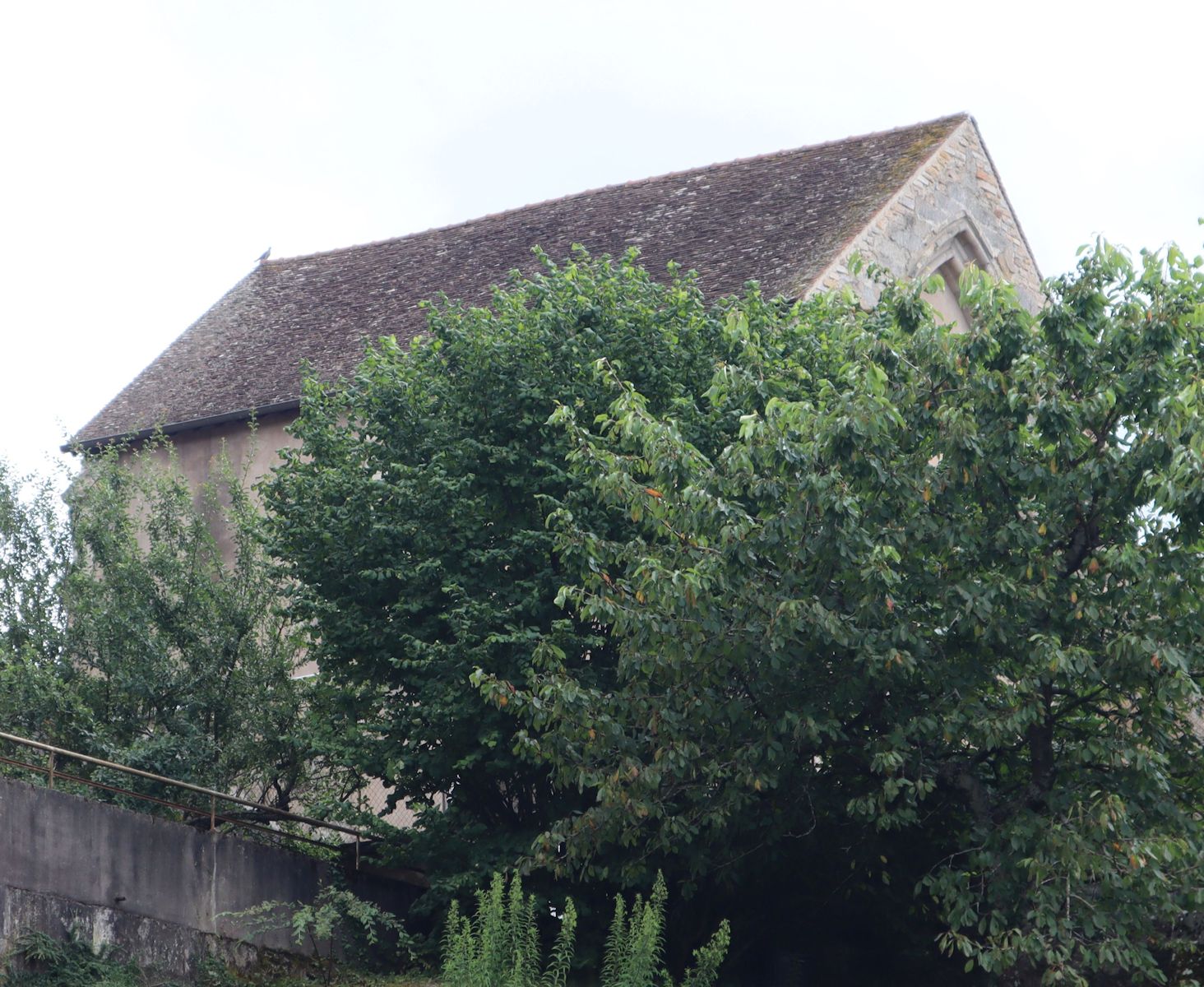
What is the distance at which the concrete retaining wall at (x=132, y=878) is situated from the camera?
13273mm

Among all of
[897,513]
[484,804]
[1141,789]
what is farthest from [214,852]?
[1141,789]

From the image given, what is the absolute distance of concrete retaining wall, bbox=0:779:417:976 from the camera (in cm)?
1327

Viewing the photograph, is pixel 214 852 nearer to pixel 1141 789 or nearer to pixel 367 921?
pixel 367 921

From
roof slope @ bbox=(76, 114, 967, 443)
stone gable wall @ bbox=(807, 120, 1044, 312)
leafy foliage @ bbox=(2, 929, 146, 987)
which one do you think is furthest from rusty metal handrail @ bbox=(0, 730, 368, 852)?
stone gable wall @ bbox=(807, 120, 1044, 312)

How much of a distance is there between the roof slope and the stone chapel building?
1.4 inches

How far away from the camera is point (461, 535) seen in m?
16.0

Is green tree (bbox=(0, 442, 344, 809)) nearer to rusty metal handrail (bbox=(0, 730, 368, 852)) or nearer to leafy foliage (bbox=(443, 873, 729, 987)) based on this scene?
rusty metal handrail (bbox=(0, 730, 368, 852))

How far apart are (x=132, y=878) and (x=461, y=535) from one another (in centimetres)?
424

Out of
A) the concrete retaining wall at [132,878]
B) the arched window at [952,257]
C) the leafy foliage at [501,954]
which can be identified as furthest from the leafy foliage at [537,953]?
the arched window at [952,257]

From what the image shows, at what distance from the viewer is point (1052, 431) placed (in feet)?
40.6

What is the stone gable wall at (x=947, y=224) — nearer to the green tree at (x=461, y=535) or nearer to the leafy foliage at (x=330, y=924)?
the green tree at (x=461, y=535)

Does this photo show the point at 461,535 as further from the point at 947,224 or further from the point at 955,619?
the point at 947,224

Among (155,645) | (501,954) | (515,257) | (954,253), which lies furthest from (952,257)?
(501,954)

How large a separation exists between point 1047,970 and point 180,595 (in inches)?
425
